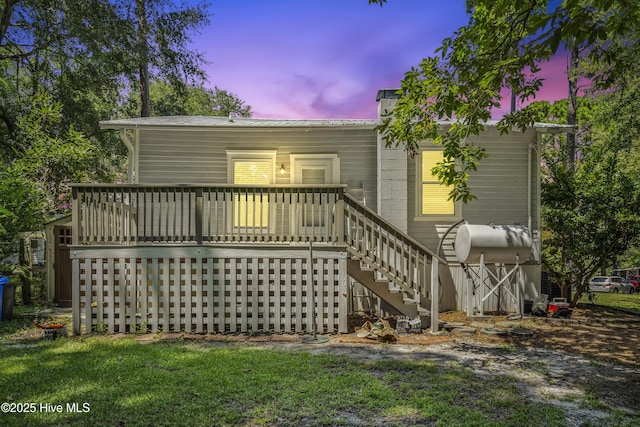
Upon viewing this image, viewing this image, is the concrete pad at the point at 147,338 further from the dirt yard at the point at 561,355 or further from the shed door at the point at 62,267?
the shed door at the point at 62,267

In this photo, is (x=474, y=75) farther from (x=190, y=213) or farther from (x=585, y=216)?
(x=585, y=216)

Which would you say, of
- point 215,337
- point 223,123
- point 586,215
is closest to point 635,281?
point 586,215

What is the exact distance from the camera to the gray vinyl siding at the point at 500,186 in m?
8.54

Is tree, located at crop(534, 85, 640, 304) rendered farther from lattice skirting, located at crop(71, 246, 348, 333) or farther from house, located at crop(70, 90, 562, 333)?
lattice skirting, located at crop(71, 246, 348, 333)

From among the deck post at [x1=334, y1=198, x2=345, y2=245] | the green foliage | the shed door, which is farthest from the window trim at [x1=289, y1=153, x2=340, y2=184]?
the shed door

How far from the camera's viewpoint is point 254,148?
878 centimetres

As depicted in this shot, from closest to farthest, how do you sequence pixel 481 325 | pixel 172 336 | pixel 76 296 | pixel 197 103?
pixel 172 336 → pixel 76 296 → pixel 481 325 → pixel 197 103

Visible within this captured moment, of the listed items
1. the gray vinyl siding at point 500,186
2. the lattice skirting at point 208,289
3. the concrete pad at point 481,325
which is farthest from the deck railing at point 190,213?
the gray vinyl siding at point 500,186

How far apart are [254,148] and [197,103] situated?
2284cm

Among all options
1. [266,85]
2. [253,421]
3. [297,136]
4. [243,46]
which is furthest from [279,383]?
[266,85]

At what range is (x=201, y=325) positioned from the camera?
19.8ft

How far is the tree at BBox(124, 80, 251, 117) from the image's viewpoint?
907 inches

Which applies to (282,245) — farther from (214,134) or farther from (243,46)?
(243,46)

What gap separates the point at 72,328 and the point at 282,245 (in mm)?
3582
